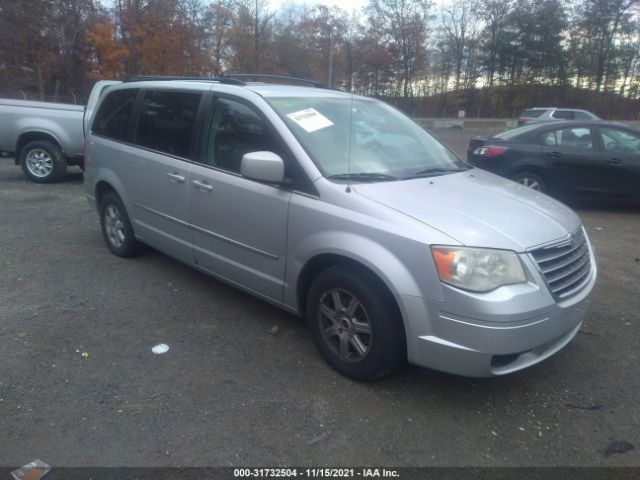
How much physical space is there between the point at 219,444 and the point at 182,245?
7.03 feet

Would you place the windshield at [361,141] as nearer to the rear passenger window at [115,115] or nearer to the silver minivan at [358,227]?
the silver minivan at [358,227]

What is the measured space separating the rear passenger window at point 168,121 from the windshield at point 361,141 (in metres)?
0.93

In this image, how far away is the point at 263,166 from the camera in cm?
329

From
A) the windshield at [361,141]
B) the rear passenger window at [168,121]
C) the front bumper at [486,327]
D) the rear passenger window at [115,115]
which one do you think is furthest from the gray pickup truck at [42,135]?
the front bumper at [486,327]

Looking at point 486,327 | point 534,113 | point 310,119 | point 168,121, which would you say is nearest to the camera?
point 486,327

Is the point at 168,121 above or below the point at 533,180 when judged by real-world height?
above

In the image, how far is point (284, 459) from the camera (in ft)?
8.38

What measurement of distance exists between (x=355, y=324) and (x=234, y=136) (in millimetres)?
1747

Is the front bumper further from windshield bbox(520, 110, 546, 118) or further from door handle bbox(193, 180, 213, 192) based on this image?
windshield bbox(520, 110, 546, 118)

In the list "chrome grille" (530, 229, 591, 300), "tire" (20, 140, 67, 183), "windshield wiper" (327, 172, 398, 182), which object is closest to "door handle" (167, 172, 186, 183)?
"windshield wiper" (327, 172, 398, 182)

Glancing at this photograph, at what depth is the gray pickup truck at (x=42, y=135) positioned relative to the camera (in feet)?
31.0

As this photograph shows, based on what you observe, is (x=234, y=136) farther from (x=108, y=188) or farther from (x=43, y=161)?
(x=43, y=161)

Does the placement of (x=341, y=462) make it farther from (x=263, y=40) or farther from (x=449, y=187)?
(x=263, y=40)

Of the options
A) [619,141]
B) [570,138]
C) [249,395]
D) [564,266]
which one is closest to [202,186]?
[249,395]
